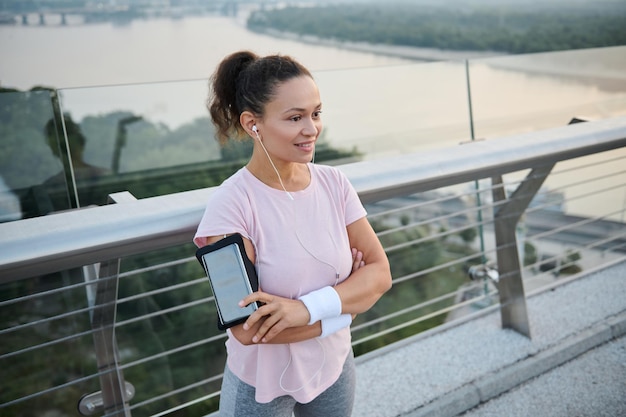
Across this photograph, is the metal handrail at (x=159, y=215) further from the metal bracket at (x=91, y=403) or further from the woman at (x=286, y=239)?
the metal bracket at (x=91, y=403)

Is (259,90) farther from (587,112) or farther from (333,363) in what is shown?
(587,112)

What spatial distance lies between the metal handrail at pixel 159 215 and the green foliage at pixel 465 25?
5.30 m

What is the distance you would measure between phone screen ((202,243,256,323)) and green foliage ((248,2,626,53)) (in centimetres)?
593

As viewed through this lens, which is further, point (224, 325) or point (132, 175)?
point (132, 175)

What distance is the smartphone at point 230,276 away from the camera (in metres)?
1.15

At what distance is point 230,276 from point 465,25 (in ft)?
27.6

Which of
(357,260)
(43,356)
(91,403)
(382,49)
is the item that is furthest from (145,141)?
(382,49)

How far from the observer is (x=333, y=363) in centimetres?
134

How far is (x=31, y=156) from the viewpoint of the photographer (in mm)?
2256

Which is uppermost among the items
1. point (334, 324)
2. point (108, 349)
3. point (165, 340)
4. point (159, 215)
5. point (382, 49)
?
point (382, 49)

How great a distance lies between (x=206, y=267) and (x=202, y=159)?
63.3 inches

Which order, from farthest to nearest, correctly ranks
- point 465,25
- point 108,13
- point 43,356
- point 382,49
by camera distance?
1. point 465,25
2. point 382,49
3. point 108,13
4. point 43,356

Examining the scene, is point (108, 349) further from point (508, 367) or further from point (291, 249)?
point (508, 367)

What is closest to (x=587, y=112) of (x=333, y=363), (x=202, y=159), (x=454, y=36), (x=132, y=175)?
(x=202, y=159)
